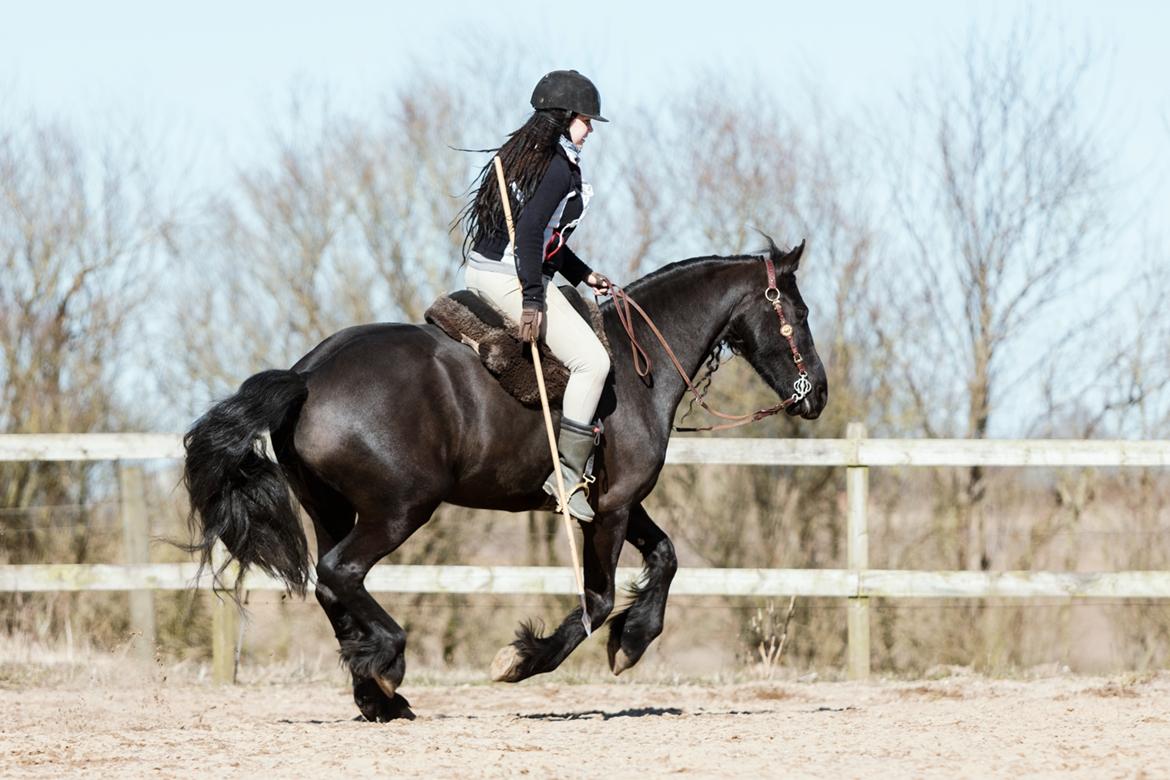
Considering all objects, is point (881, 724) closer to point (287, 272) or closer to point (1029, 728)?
point (1029, 728)

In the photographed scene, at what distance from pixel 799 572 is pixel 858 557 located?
0.38 m

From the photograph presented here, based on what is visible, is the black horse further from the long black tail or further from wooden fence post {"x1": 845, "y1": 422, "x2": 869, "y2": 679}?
wooden fence post {"x1": 845, "y1": 422, "x2": 869, "y2": 679}

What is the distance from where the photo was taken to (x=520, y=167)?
596cm

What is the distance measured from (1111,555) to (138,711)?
8015mm

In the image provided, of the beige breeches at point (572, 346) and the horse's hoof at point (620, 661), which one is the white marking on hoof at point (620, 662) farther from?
Result: the beige breeches at point (572, 346)

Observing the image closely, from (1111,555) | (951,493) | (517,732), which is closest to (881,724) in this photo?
(517,732)

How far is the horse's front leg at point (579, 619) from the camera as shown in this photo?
595 centimetres

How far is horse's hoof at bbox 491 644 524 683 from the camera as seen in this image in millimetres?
5906

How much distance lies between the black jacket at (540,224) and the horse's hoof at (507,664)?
56.6 inches

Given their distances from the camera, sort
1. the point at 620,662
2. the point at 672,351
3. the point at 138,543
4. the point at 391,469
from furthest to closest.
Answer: the point at 138,543
the point at 672,351
the point at 620,662
the point at 391,469

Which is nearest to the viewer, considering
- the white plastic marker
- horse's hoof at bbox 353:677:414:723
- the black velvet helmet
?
the white plastic marker

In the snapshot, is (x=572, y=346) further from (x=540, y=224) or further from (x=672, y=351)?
(x=672, y=351)

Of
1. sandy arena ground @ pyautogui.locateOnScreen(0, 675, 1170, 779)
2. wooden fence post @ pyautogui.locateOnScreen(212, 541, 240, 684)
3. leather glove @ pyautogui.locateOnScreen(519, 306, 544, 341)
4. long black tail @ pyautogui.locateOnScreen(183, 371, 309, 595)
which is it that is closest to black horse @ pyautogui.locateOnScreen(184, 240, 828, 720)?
long black tail @ pyautogui.locateOnScreen(183, 371, 309, 595)

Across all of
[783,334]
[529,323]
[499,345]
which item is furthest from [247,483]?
[783,334]
